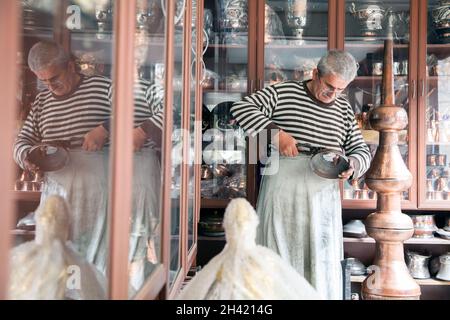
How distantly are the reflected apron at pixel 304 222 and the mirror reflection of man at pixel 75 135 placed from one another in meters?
1.05

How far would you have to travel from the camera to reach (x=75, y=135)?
749 mm

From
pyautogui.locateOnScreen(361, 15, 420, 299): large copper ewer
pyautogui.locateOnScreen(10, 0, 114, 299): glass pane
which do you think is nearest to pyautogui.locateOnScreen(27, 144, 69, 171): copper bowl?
pyautogui.locateOnScreen(10, 0, 114, 299): glass pane

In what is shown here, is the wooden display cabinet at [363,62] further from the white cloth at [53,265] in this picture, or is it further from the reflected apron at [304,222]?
the white cloth at [53,265]

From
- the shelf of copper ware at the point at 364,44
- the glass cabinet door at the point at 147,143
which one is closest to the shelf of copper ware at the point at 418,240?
the shelf of copper ware at the point at 364,44

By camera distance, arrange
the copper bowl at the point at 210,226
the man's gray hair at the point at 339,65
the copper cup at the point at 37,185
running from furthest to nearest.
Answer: the copper bowl at the point at 210,226 < the man's gray hair at the point at 339,65 < the copper cup at the point at 37,185

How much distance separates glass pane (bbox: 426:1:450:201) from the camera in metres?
2.18

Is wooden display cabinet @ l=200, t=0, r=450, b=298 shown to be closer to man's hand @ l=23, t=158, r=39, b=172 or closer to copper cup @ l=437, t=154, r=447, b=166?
copper cup @ l=437, t=154, r=447, b=166

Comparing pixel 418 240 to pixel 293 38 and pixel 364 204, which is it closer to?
pixel 364 204

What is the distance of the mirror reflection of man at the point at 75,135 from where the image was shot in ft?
1.93

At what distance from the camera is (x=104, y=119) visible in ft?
2.03

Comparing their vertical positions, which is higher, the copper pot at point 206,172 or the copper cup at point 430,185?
the copper pot at point 206,172

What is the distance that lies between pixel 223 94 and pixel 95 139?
1639 mm
